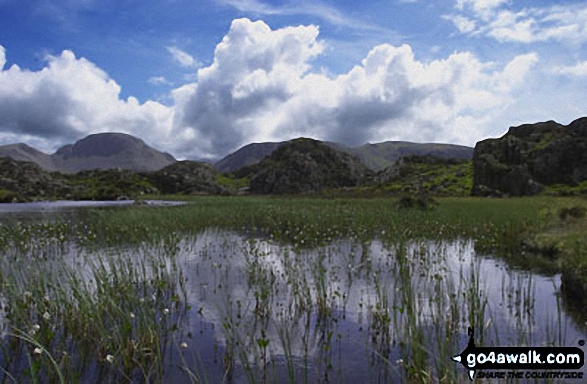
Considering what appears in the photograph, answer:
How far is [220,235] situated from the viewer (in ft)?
80.2

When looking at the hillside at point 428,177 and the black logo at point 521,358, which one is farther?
the hillside at point 428,177

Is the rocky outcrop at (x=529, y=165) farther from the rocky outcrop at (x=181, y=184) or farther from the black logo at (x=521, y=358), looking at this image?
the rocky outcrop at (x=181, y=184)

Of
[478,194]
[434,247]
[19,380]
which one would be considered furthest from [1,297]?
[478,194]

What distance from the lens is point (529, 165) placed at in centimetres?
8919

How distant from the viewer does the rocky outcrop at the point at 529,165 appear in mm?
79250

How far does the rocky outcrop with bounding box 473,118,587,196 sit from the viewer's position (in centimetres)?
7925

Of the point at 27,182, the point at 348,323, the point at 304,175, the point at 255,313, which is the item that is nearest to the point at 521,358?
the point at 348,323

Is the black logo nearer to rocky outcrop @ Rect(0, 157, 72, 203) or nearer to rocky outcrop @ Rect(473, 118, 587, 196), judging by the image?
rocky outcrop @ Rect(473, 118, 587, 196)

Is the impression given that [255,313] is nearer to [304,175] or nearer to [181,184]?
[304,175]

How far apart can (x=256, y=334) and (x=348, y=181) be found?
6727 inches

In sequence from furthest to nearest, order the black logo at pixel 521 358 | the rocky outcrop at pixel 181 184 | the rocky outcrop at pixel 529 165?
1. the rocky outcrop at pixel 181 184
2. the rocky outcrop at pixel 529 165
3. the black logo at pixel 521 358

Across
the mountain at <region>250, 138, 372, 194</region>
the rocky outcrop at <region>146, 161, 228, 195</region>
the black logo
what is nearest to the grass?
the black logo

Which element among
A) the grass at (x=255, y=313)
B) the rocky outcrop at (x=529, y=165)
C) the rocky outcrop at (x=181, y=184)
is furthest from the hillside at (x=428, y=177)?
the grass at (x=255, y=313)

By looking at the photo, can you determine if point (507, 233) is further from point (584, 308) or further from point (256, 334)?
point (256, 334)
